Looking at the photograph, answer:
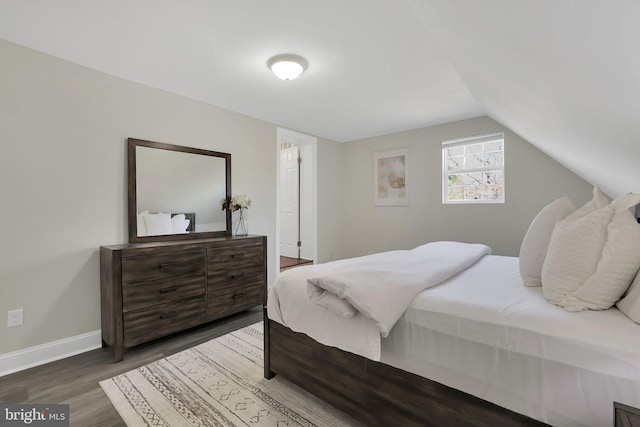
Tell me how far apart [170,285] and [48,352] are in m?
0.99

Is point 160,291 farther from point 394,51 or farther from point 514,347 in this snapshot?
point 394,51

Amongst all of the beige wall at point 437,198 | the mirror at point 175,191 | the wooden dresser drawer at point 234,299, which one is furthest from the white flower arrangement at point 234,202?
the beige wall at point 437,198

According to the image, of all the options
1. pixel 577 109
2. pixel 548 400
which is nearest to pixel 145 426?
pixel 548 400

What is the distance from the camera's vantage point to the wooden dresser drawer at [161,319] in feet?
7.63

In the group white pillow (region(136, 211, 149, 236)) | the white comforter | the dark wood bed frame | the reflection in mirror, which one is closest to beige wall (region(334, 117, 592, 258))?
the white comforter

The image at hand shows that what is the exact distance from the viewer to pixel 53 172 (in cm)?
231

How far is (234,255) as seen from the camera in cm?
304

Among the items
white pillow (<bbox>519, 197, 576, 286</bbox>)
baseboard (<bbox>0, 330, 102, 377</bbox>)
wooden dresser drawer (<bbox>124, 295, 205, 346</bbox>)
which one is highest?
white pillow (<bbox>519, 197, 576, 286</bbox>)

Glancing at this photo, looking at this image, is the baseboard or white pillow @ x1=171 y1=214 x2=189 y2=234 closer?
the baseboard

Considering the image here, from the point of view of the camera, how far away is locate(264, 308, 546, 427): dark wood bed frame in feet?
3.86

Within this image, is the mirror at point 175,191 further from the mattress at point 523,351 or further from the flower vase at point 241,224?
the mattress at point 523,351

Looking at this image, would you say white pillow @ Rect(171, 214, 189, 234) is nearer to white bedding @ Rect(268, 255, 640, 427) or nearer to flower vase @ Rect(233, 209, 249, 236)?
flower vase @ Rect(233, 209, 249, 236)

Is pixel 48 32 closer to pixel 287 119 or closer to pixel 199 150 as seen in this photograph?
pixel 199 150

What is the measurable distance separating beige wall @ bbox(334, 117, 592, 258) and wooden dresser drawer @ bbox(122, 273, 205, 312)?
9.83 feet
